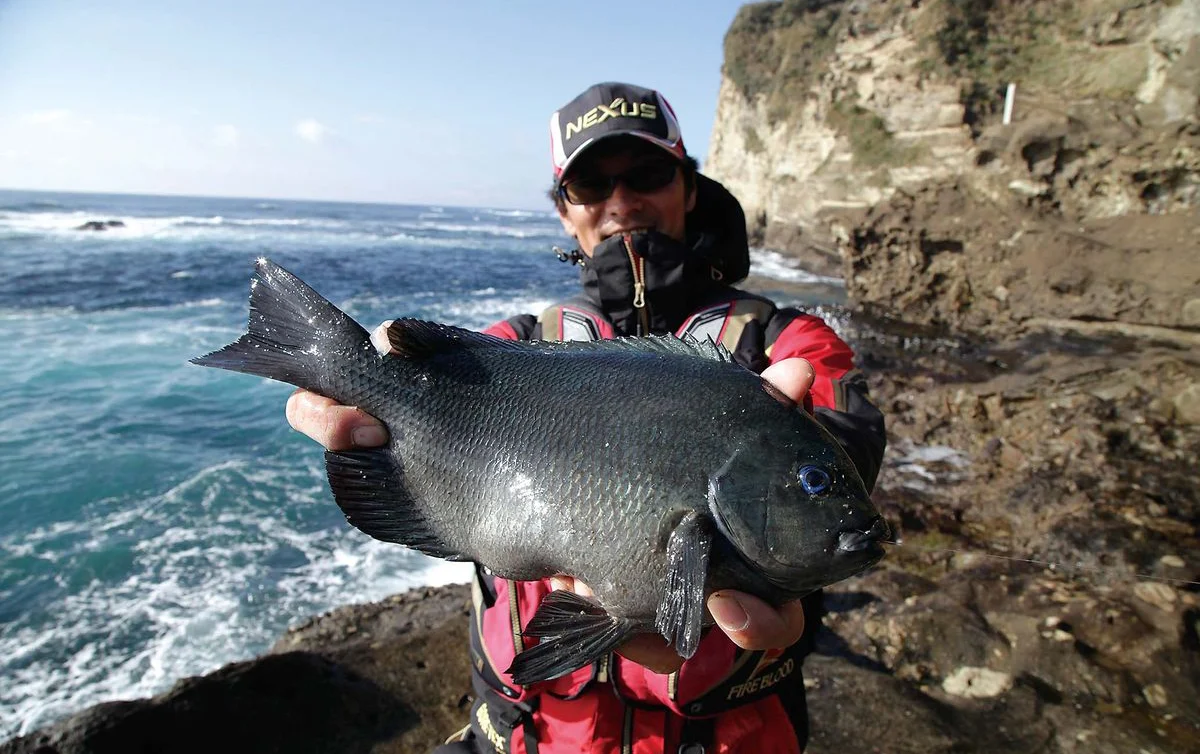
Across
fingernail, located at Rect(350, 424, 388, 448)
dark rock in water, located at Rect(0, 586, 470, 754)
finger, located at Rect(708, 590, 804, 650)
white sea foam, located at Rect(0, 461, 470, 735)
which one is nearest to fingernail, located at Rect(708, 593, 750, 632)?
finger, located at Rect(708, 590, 804, 650)

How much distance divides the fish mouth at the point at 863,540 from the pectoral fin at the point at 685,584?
0.29 meters

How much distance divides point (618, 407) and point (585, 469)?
19 cm

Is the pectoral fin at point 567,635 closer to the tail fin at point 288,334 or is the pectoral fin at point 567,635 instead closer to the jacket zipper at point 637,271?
the tail fin at point 288,334

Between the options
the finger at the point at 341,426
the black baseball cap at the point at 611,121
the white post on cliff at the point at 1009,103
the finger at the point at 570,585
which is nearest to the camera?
the finger at the point at 570,585

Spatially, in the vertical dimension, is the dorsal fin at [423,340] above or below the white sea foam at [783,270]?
above

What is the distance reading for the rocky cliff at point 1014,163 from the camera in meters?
12.1

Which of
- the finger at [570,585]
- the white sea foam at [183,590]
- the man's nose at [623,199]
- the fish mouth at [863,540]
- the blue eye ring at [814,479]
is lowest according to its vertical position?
the white sea foam at [183,590]

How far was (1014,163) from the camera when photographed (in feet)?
50.4

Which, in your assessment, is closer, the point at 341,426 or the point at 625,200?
the point at 341,426

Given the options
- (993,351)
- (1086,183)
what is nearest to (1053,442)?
(993,351)

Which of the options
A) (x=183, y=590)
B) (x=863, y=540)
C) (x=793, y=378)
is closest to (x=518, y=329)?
(x=793, y=378)

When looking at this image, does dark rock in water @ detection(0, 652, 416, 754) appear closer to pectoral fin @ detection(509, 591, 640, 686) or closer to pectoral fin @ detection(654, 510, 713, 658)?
pectoral fin @ detection(509, 591, 640, 686)

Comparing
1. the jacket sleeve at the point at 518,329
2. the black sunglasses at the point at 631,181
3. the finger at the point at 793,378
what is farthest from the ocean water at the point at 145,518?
the finger at the point at 793,378

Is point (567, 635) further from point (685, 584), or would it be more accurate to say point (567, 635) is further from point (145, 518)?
point (145, 518)
